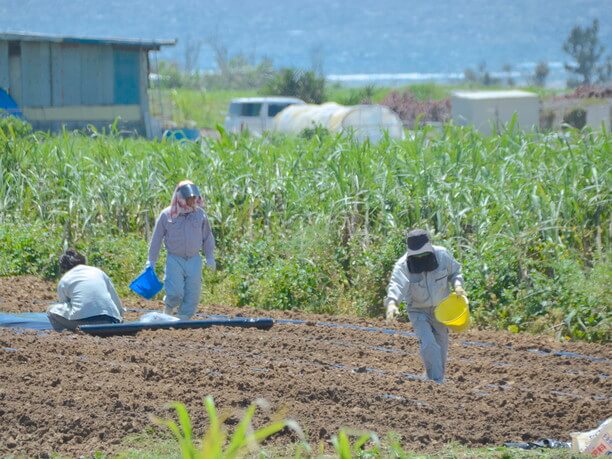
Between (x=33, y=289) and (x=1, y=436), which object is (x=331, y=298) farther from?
(x=1, y=436)

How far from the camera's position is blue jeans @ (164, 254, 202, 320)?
37.0 feet

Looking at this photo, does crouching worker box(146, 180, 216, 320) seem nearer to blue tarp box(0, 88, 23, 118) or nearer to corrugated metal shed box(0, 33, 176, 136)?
blue tarp box(0, 88, 23, 118)

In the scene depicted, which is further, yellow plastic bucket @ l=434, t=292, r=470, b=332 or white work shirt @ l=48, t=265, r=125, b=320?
white work shirt @ l=48, t=265, r=125, b=320

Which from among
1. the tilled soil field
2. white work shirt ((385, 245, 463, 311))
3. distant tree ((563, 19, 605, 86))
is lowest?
the tilled soil field

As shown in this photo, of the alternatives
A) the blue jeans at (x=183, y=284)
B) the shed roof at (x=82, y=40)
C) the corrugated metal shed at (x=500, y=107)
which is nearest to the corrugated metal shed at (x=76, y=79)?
the shed roof at (x=82, y=40)

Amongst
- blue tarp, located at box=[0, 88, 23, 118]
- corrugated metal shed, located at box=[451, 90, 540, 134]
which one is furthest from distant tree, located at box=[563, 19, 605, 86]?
blue tarp, located at box=[0, 88, 23, 118]

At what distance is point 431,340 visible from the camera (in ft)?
28.7

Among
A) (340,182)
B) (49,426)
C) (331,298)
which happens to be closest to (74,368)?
(49,426)

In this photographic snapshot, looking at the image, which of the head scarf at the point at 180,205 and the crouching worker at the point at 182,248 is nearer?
the head scarf at the point at 180,205

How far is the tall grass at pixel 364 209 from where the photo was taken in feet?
39.6

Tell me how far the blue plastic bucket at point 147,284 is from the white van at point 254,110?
2183 cm

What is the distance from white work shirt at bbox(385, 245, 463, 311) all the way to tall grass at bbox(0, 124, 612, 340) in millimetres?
2927

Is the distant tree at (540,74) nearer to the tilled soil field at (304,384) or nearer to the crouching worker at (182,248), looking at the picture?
the tilled soil field at (304,384)

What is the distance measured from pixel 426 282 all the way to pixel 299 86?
1294 inches
